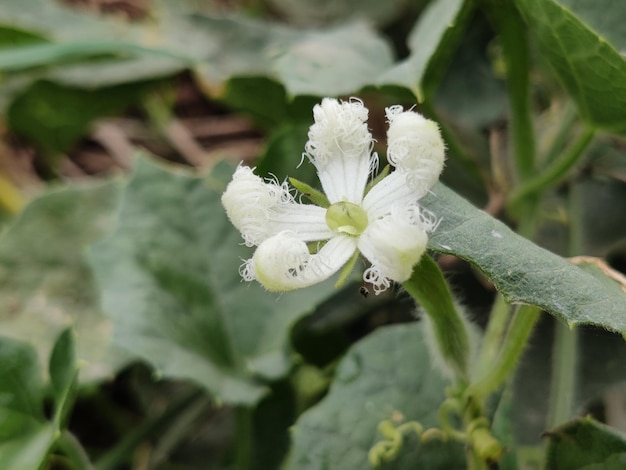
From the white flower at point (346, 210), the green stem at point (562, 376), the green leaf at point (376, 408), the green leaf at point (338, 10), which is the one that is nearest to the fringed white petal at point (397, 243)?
the white flower at point (346, 210)

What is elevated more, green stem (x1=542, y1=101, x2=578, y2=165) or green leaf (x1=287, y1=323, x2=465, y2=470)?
green stem (x1=542, y1=101, x2=578, y2=165)

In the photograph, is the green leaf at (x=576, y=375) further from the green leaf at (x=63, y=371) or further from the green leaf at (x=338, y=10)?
the green leaf at (x=338, y=10)

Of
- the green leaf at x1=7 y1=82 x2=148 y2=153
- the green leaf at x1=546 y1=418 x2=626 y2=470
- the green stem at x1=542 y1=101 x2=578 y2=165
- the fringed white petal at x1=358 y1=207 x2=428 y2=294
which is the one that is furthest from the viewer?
the green leaf at x1=7 y1=82 x2=148 y2=153

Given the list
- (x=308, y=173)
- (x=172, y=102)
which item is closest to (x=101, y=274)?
(x=308, y=173)

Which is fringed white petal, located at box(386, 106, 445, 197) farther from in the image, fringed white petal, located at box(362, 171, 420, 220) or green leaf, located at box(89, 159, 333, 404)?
green leaf, located at box(89, 159, 333, 404)

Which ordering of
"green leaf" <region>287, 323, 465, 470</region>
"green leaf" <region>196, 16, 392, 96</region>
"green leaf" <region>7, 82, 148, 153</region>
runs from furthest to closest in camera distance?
"green leaf" <region>7, 82, 148, 153</region>, "green leaf" <region>196, 16, 392, 96</region>, "green leaf" <region>287, 323, 465, 470</region>

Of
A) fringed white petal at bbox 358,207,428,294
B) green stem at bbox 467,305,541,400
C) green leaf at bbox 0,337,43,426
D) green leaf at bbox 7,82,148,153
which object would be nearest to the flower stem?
green leaf at bbox 0,337,43,426
